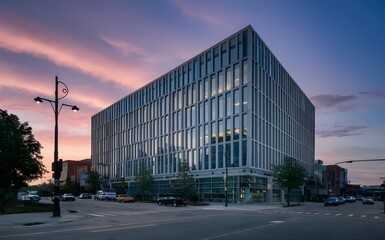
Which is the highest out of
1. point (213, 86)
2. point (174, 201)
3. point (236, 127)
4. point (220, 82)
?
point (220, 82)

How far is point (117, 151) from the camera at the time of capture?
4963 inches

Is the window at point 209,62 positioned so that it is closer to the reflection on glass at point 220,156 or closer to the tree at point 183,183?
the reflection on glass at point 220,156

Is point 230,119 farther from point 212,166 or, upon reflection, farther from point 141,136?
point 141,136

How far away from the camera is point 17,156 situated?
139 ft

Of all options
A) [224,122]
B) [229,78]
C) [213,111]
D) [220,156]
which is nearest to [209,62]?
[229,78]

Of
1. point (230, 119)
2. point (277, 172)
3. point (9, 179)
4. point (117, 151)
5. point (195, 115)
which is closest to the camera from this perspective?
point (9, 179)

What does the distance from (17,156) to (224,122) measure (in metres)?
41.1

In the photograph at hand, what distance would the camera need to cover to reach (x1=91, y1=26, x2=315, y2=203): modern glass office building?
70.8m

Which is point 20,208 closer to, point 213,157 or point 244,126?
point 244,126

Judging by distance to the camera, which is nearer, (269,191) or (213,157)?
(213,157)

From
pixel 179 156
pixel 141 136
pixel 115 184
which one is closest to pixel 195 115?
pixel 179 156

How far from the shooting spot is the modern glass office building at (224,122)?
232ft

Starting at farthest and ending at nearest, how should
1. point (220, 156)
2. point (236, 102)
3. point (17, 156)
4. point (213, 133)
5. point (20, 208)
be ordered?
1. point (213, 133)
2. point (220, 156)
3. point (236, 102)
4. point (17, 156)
5. point (20, 208)

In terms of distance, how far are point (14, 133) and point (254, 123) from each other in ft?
136
